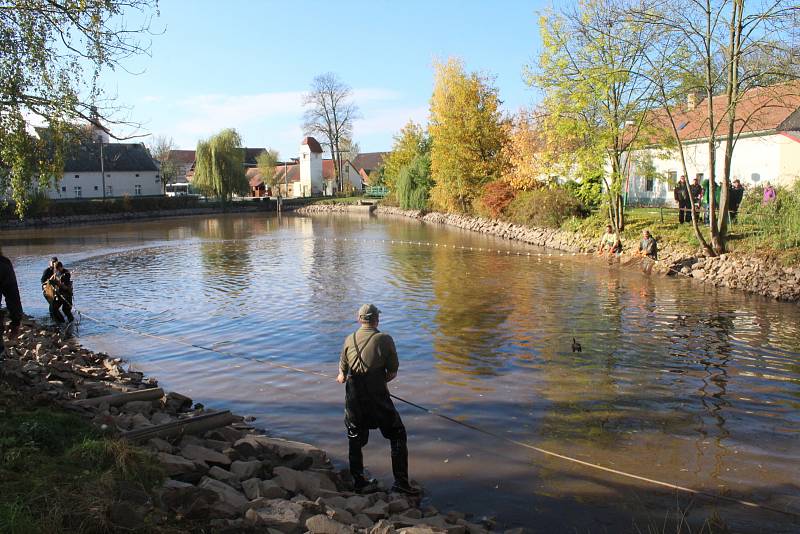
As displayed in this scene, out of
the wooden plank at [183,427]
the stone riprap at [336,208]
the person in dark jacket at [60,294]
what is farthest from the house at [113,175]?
the wooden plank at [183,427]

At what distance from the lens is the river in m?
7.33

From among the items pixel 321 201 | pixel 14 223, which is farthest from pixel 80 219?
pixel 321 201

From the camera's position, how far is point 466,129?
50.7 m

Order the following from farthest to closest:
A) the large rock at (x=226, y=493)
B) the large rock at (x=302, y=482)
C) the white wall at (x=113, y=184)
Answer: the white wall at (x=113, y=184)
the large rock at (x=302, y=482)
the large rock at (x=226, y=493)

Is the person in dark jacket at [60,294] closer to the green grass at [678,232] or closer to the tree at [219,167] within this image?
the green grass at [678,232]

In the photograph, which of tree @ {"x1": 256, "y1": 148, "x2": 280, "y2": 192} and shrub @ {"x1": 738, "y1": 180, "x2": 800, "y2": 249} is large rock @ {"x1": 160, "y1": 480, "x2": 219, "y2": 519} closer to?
shrub @ {"x1": 738, "y1": 180, "x2": 800, "y2": 249}

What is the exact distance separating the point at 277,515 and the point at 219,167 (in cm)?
8138

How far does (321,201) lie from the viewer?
312 feet

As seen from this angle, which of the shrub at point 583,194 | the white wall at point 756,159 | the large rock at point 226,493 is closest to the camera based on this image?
the large rock at point 226,493

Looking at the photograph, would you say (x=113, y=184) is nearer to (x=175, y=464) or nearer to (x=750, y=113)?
(x=750, y=113)

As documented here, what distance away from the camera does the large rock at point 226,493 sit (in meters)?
5.47

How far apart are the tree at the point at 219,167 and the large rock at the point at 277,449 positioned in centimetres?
7859

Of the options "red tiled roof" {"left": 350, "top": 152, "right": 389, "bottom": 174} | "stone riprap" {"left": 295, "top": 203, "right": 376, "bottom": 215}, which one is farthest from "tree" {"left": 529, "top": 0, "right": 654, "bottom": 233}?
"red tiled roof" {"left": 350, "top": 152, "right": 389, "bottom": 174}

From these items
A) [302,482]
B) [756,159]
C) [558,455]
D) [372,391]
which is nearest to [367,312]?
[372,391]
